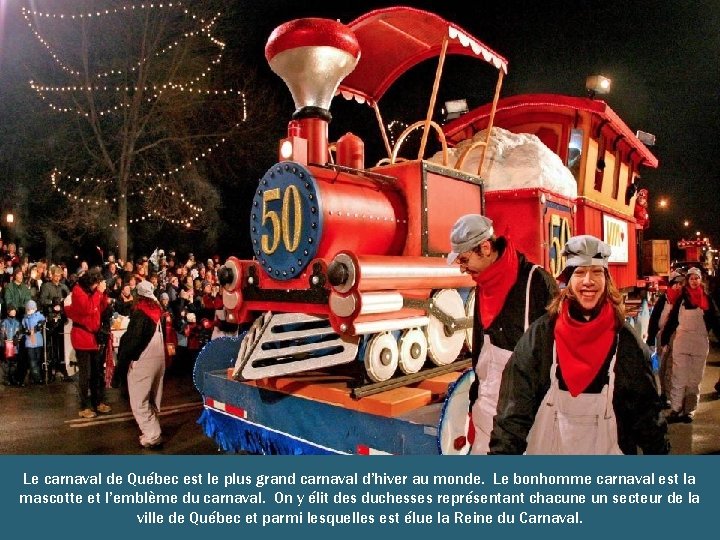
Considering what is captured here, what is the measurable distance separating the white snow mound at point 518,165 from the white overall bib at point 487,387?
2909 mm

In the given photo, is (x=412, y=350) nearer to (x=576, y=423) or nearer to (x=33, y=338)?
(x=576, y=423)

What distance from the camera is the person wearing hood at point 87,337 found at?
6750mm

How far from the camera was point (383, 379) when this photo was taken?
3.97 m

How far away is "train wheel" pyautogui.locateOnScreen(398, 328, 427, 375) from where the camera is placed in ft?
13.9

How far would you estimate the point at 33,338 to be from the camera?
849 cm

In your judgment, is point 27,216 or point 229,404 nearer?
point 229,404

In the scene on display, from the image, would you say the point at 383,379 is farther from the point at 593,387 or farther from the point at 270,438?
the point at 593,387

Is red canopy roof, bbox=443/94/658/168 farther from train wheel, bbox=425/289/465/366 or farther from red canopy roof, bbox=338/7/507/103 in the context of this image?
train wheel, bbox=425/289/465/366

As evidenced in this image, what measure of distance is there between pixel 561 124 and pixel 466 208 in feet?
8.63

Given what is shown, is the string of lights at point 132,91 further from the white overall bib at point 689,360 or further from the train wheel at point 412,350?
the white overall bib at point 689,360

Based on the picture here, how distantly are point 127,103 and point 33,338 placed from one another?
31.6 ft

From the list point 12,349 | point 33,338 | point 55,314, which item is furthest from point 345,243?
point 55,314

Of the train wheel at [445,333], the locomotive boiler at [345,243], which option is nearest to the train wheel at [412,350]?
the locomotive boiler at [345,243]

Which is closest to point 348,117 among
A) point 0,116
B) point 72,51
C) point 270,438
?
point 72,51
